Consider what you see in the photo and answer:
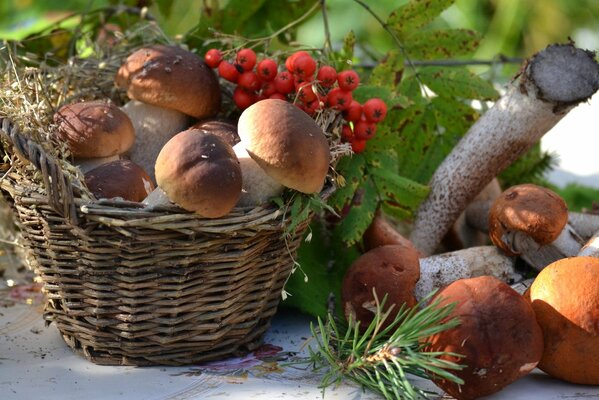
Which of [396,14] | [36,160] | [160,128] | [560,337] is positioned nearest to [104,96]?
[160,128]

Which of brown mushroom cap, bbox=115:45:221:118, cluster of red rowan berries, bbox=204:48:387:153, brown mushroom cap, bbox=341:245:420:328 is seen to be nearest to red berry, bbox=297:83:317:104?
cluster of red rowan berries, bbox=204:48:387:153

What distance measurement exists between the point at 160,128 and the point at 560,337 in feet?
3.04

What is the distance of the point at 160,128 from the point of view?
171 cm

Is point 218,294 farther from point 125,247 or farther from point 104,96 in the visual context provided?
point 104,96

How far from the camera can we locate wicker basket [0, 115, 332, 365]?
4.30 ft

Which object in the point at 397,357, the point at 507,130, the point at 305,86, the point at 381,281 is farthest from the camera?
the point at 507,130

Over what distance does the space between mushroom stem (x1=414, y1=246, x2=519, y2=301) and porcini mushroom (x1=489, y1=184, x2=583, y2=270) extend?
30mm

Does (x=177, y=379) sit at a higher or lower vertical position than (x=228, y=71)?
lower

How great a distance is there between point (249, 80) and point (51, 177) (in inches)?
21.7

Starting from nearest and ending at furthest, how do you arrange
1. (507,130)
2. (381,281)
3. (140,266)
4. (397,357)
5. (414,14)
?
(397,357)
(140,266)
(381,281)
(507,130)
(414,14)

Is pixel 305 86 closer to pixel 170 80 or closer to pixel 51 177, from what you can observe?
pixel 170 80

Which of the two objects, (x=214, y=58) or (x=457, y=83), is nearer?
(x=214, y=58)

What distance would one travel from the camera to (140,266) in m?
1.37

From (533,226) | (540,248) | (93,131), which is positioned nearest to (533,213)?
(533,226)
